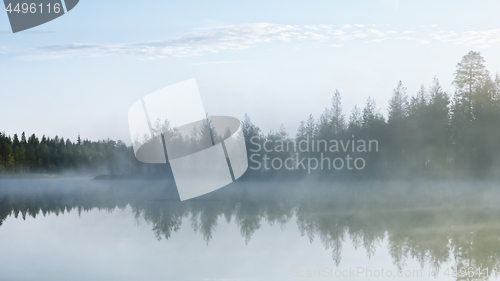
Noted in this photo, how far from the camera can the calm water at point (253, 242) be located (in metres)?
9.82

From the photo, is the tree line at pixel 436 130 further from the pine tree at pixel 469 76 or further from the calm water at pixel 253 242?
the calm water at pixel 253 242

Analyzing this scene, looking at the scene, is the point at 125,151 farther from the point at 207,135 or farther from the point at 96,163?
the point at 207,135

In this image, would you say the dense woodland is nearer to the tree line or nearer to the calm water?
the tree line

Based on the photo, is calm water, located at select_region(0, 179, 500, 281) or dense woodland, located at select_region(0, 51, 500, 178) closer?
calm water, located at select_region(0, 179, 500, 281)

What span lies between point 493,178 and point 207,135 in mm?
25349

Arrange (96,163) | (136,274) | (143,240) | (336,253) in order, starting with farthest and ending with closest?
(96,163)
(143,240)
(336,253)
(136,274)

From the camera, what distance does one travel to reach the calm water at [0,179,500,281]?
32.2 feet

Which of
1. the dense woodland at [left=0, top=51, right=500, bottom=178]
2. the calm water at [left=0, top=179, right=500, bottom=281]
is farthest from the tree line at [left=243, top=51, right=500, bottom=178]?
the calm water at [left=0, top=179, right=500, bottom=281]

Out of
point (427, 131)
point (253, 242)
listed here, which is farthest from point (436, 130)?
point (253, 242)

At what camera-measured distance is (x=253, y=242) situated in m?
12.9

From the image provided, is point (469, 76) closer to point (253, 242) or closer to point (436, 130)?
point (436, 130)

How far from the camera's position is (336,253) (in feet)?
37.9

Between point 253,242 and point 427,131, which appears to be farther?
point 427,131

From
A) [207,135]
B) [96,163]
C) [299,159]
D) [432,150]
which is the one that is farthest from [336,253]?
[96,163]
